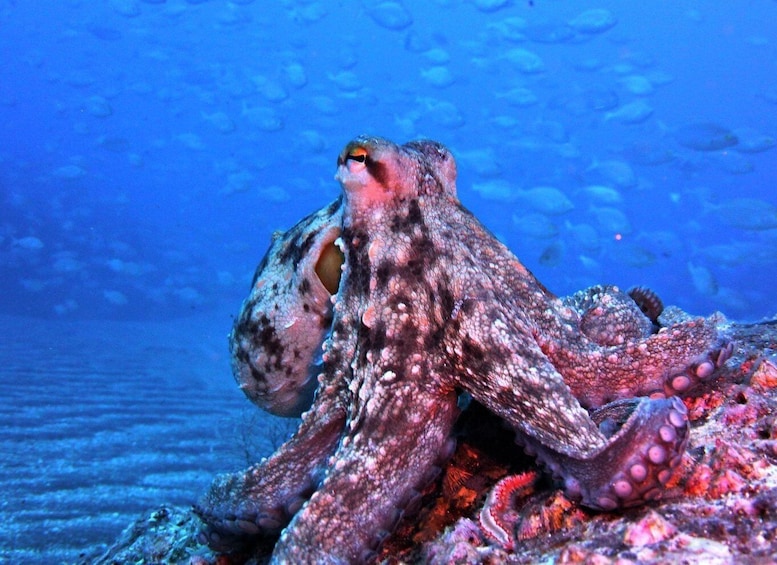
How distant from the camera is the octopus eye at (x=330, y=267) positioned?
8.56 ft

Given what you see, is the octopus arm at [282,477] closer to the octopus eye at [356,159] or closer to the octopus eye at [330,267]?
the octopus eye at [330,267]

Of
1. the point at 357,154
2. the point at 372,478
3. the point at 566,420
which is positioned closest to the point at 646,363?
the point at 566,420

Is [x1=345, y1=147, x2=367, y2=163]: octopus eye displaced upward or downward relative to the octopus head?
upward

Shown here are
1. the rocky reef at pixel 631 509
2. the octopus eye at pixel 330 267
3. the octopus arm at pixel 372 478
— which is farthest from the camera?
the octopus eye at pixel 330 267

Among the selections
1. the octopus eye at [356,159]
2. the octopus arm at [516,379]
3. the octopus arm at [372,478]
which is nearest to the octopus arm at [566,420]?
the octopus arm at [516,379]

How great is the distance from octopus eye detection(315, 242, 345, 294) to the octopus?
0.03 m

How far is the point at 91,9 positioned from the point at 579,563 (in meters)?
128

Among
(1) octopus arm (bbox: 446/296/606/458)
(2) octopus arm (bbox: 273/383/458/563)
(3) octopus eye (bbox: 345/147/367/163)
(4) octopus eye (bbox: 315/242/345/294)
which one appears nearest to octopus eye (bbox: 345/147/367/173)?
(3) octopus eye (bbox: 345/147/367/163)

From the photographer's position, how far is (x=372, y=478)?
1973 millimetres

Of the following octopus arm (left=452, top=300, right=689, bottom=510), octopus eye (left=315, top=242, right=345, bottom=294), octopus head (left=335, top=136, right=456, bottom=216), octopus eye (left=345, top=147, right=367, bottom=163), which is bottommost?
octopus arm (left=452, top=300, right=689, bottom=510)

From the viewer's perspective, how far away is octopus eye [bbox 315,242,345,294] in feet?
8.56

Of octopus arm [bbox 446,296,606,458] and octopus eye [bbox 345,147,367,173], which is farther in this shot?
octopus eye [bbox 345,147,367,173]

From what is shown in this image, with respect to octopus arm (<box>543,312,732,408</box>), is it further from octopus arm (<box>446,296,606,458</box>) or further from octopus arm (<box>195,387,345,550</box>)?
octopus arm (<box>195,387,345,550</box>)

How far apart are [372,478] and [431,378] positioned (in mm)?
397
